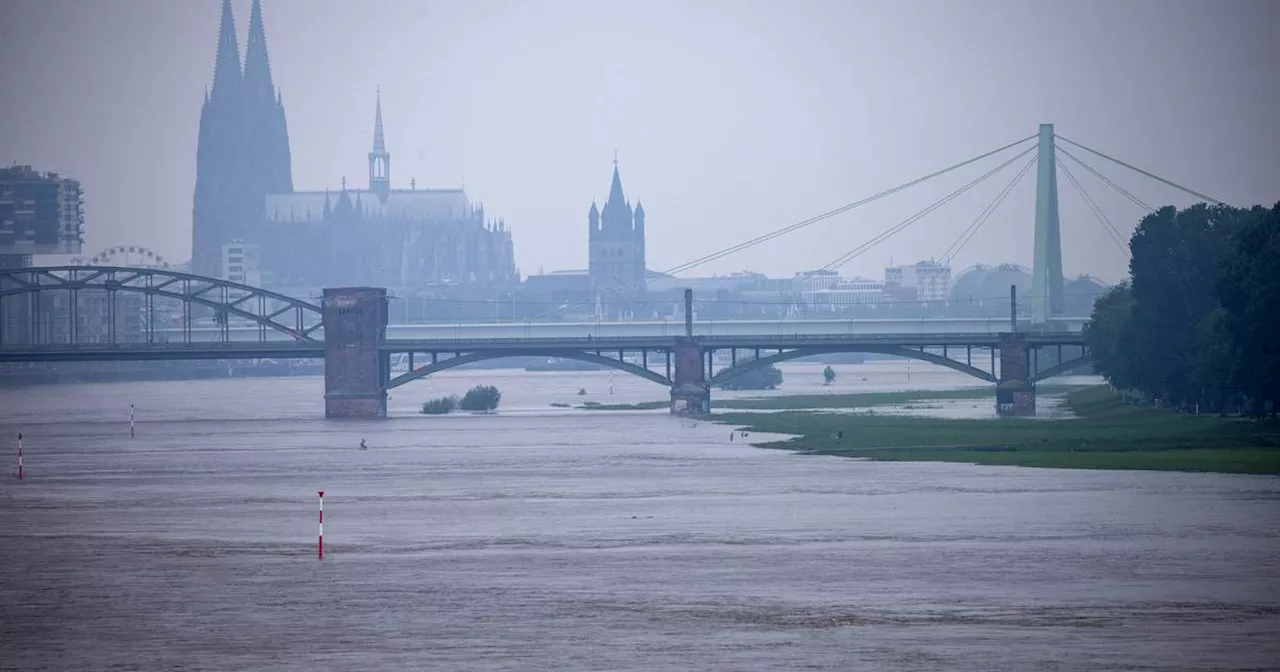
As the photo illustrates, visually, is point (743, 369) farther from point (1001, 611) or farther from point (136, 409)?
→ point (1001, 611)

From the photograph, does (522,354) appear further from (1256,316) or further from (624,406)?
(1256,316)

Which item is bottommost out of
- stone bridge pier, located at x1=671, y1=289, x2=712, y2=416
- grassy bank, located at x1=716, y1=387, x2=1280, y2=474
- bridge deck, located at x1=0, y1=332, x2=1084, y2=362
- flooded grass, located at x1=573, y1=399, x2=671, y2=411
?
flooded grass, located at x1=573, y1=399, x2=671, y2=411

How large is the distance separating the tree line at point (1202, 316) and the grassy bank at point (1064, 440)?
1.58m

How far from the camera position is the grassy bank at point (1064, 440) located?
61938mm

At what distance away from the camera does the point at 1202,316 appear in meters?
86.4

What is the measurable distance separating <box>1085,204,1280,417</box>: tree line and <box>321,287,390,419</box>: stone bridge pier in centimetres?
4146

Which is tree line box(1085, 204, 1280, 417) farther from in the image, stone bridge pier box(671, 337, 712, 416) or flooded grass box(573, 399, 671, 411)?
flooded grass box(573, 399, 671, 411)

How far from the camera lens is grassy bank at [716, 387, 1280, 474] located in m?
61.9

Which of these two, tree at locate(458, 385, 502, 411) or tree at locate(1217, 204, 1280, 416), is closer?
tree at locate(1217, 204, 1280, 416)

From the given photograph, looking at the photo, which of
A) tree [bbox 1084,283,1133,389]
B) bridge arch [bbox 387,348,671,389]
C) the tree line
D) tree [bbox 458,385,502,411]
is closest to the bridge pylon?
tree [bbox 1084,283,1133,389]

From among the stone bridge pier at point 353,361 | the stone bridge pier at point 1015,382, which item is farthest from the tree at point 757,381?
the stone bridge pier at point 1015,382

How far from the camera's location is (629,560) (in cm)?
3891

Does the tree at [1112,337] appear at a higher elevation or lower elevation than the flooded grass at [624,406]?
higher

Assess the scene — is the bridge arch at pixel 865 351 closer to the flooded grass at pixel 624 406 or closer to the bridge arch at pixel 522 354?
the bridge arch at pixel 522 354
